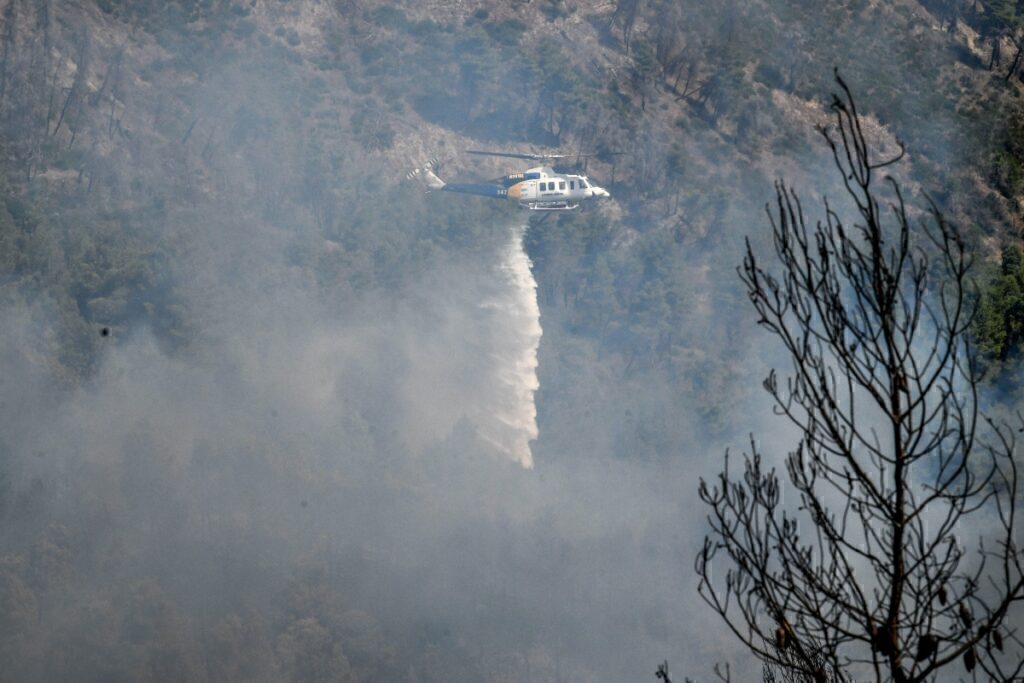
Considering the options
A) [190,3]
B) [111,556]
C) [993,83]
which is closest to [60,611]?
[111,556]

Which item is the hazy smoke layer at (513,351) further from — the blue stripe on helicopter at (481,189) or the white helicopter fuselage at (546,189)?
the white helicopter fuselage at (546,189)

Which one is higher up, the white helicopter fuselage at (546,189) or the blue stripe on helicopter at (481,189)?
the white helicopter fuselage at (546,189)

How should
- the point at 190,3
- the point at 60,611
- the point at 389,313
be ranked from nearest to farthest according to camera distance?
the point at 60,611
the point at 389,313
the point at 190,3

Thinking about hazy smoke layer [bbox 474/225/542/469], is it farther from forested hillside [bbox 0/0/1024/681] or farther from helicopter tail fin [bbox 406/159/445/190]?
helicopter tail fin [bbox 406/159/445/190]

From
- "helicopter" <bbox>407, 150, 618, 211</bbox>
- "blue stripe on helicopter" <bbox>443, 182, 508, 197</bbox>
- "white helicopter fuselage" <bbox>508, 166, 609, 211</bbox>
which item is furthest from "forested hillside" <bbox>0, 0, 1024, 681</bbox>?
"white helicopter fuselage" <bbox>508, 166, 609, 211</bbox>

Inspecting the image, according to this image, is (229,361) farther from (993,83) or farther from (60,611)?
(993,83)

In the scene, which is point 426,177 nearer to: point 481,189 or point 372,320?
point 481,189

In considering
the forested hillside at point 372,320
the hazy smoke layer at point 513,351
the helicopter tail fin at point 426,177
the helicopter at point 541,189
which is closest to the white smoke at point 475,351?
the hazy smoke layer at point 513,351
